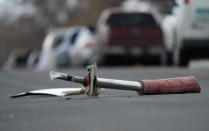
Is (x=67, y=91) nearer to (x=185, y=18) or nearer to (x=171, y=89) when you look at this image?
(x=171, y=89)

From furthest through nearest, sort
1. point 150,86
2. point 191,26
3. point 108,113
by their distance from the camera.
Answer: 1. point 191,26
2. point 150,86
3. point 108,113

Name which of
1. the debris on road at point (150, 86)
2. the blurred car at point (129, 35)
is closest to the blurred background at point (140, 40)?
the blurred car at point (129, 35)

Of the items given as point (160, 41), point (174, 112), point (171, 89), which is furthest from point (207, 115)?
point (160, 41)

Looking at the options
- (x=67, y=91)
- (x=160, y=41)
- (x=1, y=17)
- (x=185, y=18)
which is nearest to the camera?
(x=67, y=91)

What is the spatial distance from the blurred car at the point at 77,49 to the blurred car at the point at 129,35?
1.46m

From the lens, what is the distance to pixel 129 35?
21234 mm

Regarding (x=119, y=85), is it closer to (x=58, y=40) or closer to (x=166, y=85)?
(x=166, y=85)

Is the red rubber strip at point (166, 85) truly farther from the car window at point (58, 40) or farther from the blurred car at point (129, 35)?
the car window at point (58, 40)

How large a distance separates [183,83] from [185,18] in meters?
9.82

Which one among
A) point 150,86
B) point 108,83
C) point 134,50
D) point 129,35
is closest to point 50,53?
point 134,50

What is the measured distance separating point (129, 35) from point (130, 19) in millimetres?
878

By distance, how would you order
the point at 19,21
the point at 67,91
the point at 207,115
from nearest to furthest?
the point at 207,115
the point at 67,91
the point at 19,21

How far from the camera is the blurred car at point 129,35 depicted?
2111 centimetres

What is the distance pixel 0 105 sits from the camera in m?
7.43
